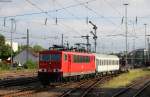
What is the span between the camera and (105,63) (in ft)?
188

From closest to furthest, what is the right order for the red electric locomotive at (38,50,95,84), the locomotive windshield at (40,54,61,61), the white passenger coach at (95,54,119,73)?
the red electric locomotive at (38,50,95,84)
the locomotive windshield at (40,54,61,61)
the white passenger coach at (95,54,119,73)

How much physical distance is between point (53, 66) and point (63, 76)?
3.84 feet

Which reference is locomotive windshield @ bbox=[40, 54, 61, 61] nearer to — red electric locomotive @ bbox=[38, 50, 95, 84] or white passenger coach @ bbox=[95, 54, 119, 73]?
red electric locomotive @ bbox=[38, 50, 95, 84]

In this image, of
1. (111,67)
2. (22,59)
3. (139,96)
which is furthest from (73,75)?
(22,59)

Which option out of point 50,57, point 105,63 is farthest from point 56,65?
point 105,63

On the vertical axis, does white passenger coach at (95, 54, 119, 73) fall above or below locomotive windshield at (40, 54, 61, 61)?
below

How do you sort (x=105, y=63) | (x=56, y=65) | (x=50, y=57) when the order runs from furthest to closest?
1. (x=105, y=63)
2. (x=50, y=57)
3. (x=56, y=65)

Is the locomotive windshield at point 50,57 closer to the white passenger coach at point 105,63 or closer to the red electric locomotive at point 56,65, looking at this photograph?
the red electric locomotive at point 56,65

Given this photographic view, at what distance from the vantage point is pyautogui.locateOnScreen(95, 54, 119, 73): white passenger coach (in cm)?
5156

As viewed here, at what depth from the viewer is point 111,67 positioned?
206 feet

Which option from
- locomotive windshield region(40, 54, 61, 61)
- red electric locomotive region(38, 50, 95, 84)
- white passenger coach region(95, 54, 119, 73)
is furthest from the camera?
white passenger coach region(95, 54, 119, 73)

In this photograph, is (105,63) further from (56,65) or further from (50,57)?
(56,65)

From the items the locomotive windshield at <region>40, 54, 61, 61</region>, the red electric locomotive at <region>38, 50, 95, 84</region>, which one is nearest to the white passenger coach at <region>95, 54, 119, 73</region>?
the red electric locomotive at <region>38, 50, 95, 84</region>

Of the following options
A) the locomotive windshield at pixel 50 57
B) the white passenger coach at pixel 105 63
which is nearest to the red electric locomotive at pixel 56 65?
the locomotive windshield at pixel 50 57
